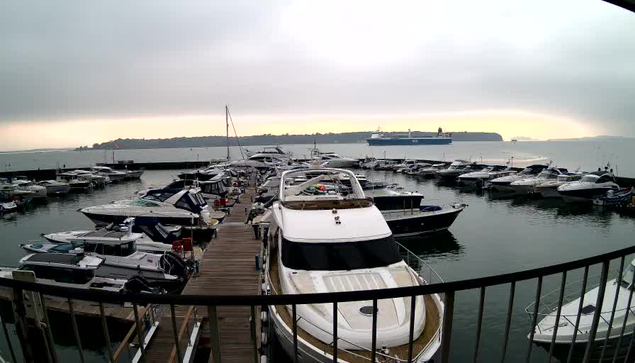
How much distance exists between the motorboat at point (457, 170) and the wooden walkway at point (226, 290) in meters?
38.0

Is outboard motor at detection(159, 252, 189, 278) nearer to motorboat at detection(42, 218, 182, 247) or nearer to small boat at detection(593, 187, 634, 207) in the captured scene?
motorboat at detection(42, 218, 182, 247)

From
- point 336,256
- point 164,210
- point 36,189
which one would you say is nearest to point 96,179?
point 36,189

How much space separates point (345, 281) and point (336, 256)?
670mm

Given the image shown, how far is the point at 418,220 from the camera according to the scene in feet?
67.1

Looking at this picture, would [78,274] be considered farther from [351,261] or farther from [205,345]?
[351,261]

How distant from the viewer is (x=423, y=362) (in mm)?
5418

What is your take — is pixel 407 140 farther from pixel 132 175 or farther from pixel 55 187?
pixel 55 187

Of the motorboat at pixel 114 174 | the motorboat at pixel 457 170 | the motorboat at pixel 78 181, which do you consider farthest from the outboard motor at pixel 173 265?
the motorboat at pixel 114 174

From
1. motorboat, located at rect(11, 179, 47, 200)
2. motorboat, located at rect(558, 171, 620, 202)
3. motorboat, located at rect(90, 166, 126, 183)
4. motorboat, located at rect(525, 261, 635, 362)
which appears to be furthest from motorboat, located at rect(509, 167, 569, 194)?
motorboat, located at rect(90, 166, 126, 183)

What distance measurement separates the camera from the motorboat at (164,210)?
20156mm

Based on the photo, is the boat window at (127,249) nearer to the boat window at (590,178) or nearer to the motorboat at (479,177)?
the boat window at (590,178)

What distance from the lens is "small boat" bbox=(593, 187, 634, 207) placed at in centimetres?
2741

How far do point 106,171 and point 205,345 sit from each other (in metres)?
54.4

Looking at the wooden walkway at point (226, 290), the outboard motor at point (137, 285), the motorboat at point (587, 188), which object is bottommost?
the motorboat at point (587, 188)
